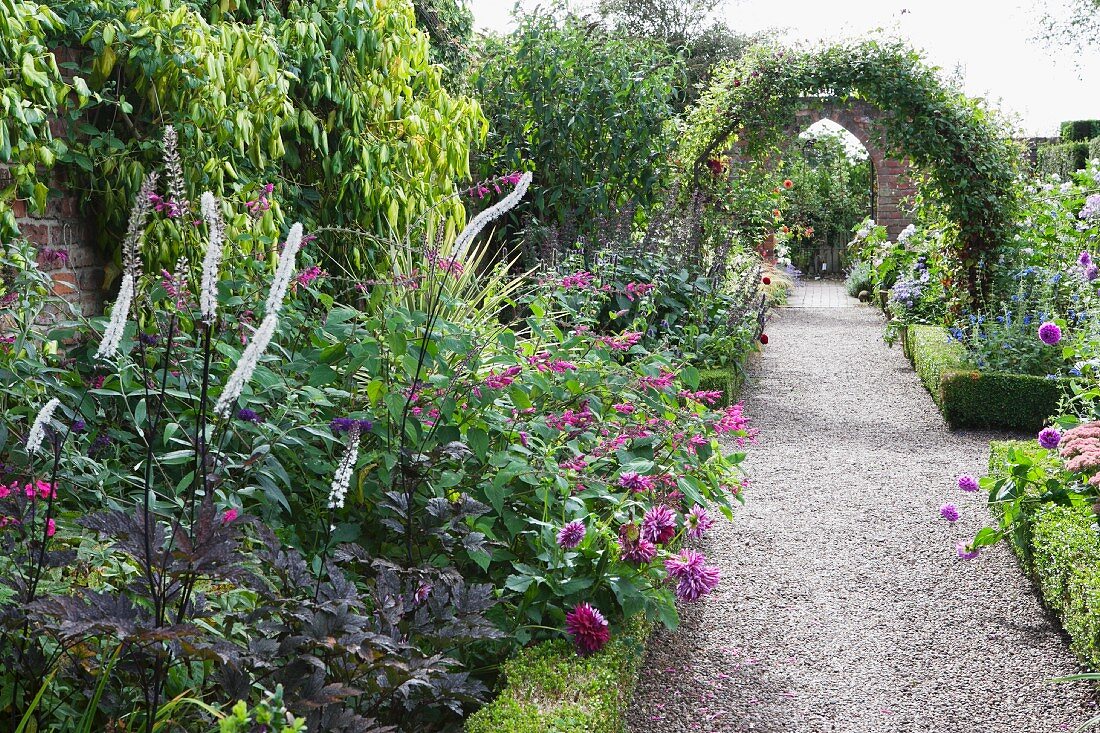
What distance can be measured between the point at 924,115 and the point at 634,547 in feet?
18.2

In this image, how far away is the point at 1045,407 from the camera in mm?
5438

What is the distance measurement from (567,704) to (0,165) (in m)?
2.34

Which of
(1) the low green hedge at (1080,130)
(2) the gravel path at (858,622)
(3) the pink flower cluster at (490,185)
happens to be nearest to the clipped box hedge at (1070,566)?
(2) the gravel path at (858,622)

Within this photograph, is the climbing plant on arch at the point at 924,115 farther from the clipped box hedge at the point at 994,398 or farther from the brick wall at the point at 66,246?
the brick wall at the point at 66,246

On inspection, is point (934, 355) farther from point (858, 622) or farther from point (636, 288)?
point (858, 622)

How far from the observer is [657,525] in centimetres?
223

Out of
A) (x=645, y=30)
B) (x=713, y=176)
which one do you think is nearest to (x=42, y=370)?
(x=713, y=176)

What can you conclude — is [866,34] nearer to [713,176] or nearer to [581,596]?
[713,176]

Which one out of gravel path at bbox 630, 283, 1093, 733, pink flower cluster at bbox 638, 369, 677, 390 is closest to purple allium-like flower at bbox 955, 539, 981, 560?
gravel path at bbox 630, 283, 1093, 733

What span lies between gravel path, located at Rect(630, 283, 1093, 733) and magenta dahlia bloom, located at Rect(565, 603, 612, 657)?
1.34ft

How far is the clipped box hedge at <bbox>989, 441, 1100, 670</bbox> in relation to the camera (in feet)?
8.36

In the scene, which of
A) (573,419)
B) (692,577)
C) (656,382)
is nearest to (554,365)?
(573,419)

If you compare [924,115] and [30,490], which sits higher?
[924,115]

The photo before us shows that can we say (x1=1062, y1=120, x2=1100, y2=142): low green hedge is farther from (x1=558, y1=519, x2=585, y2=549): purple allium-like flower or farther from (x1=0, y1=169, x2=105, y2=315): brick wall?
(x1=558, y1=519, x2=585, y2=549): purple allium-like flower
